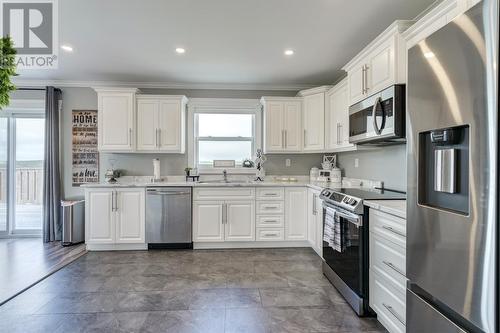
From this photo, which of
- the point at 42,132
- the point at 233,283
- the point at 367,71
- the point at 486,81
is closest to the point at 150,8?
the point at 367,71

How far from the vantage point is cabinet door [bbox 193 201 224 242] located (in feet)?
12.6

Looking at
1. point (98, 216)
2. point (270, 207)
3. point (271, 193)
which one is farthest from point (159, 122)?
point (270, 207)

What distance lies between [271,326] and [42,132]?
4695mm

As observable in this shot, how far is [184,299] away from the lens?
2.44 m

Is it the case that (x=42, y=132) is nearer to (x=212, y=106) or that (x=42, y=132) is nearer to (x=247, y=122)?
(x=212, y=106)

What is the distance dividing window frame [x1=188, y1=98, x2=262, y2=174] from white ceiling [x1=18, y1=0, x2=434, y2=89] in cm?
39

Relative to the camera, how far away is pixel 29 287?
2678 millimetres

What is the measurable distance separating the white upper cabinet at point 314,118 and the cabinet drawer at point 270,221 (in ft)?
3.81

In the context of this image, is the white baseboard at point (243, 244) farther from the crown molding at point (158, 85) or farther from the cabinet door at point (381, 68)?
the crown molding at point (158, 85)

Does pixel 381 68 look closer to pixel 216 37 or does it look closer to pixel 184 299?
pixel 216 37

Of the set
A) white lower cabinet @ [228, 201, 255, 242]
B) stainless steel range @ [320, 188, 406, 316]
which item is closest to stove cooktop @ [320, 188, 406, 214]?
stainless steel range @ [320, 188, 406, 316]

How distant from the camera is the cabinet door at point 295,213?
3951 mm

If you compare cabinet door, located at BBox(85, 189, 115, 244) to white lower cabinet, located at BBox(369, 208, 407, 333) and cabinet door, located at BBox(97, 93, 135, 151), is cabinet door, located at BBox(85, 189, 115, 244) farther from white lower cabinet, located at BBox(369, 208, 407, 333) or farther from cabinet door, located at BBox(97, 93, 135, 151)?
white lower cabinet, located at BBox(369, 208, 407, 333)

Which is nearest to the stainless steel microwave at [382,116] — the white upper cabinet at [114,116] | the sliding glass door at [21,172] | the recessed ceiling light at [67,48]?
the white upper cabinet at [114,116]
